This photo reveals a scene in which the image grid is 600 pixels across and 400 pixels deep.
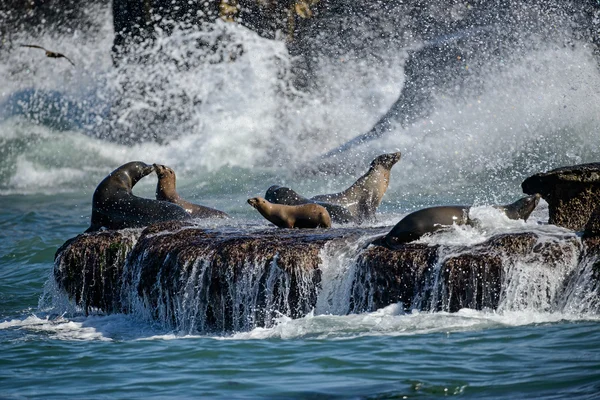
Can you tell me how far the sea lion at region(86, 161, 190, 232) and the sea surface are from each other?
27.3 inches

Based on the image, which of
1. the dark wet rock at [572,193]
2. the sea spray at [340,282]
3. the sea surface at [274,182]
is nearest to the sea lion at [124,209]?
the sea surface at [274,182]

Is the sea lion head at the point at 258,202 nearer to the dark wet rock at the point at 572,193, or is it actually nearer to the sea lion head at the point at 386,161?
the dark wet rock at the point at 572,193

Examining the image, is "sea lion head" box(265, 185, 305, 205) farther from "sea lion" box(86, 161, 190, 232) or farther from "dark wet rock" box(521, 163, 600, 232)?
"dark wet rock" box(521, 163, 600, 232)

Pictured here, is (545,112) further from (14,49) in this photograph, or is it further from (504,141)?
(14,49)

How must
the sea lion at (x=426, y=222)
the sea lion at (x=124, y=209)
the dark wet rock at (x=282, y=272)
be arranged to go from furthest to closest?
the sea lion at (x=124, y=209) < the sea lion at (x=426, y=222) < the dark wet rock at (x=282, y=272)

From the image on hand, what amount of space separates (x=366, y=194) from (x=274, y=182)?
7738mm

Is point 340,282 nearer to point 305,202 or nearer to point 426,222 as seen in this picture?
point 426,222

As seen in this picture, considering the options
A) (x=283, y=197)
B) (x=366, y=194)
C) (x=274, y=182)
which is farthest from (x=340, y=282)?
(x=274, y=182)

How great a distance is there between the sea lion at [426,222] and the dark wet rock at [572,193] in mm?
181

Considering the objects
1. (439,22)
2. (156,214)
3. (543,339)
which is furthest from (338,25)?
(543,339)

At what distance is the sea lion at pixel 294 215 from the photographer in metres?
10.7

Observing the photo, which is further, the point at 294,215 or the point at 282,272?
the point at 294,215

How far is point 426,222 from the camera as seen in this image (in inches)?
359

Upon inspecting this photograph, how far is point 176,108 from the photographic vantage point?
24406mm
